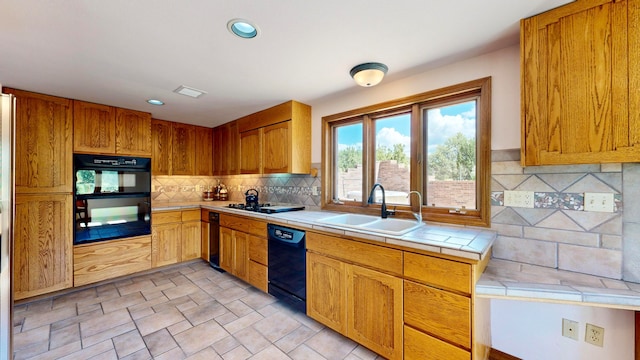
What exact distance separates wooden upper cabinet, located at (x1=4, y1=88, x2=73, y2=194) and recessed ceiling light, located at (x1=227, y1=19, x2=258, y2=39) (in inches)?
99.3

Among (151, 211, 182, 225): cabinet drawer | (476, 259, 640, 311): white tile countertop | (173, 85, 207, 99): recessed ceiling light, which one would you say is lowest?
(476, 259, 640, 311): white tile countertop

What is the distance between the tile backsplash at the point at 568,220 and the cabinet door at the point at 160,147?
13.2 ft

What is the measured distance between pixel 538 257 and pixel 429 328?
83cm

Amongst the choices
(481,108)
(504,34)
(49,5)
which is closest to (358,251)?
(481,108)

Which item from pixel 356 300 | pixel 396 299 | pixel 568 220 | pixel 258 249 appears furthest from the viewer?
pixel 258 249

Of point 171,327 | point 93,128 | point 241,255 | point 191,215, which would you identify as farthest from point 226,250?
point 93,128

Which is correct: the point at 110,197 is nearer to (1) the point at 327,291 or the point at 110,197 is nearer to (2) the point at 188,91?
(2) the point at 188,91

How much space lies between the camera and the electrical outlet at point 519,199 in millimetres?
1594

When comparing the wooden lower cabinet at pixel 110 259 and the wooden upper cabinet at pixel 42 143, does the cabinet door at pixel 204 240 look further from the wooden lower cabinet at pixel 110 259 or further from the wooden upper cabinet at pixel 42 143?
the wooden upper cabinet at pixel 42 143

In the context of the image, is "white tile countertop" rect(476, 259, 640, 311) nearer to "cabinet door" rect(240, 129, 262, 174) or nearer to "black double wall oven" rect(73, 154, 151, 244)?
"cabinet door" rect(240, 129, 262, 174)

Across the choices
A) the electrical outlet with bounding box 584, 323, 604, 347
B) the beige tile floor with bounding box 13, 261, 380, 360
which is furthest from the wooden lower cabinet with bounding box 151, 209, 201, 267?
the electrical outlet with bounding box 584, 323, 604, 347

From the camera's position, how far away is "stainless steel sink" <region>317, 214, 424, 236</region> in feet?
6.09

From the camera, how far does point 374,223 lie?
2162 millimetres

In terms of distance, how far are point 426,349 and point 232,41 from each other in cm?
225
